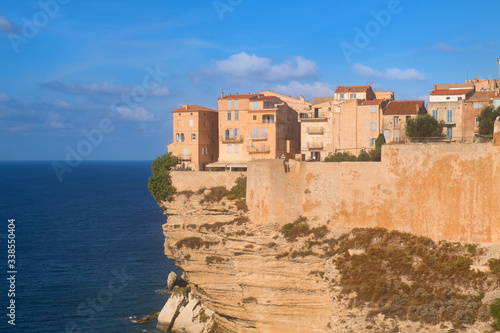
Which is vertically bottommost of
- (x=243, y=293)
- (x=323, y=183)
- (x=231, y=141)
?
(x=243, y=293)

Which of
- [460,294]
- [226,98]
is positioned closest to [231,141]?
[226,98]

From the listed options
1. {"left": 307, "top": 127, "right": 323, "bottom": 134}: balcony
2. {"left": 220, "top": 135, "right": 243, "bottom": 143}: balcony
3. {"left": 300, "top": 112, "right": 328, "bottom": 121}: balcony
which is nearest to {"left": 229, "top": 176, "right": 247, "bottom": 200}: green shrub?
{"left": 220, "top": 135, "right": 243, "bottom": 143}: balcony

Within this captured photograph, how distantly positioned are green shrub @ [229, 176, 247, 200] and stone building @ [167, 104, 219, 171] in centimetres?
883

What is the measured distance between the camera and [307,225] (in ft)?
111

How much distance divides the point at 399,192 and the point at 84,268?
3115 cm

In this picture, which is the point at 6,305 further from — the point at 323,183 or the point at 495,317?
the point at 495,317

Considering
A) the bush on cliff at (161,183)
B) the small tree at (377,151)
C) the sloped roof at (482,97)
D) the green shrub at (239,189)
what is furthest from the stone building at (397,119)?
the bush on cliff at (161,183)

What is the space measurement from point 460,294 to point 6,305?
31.8m

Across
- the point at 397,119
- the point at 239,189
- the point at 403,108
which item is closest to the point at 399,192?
the point at 239,189

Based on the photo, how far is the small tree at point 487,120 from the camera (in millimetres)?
37222

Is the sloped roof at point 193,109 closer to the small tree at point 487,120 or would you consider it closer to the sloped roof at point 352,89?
the sloped roof at point 352,89

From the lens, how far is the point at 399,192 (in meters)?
31.3

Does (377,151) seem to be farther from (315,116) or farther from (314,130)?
(315,116)

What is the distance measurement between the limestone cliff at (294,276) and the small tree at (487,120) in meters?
11.5
